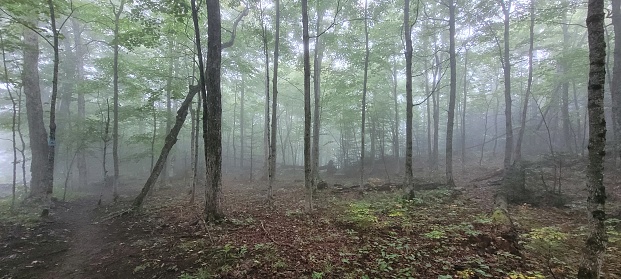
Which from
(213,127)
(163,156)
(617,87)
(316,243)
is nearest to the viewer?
(316,243)

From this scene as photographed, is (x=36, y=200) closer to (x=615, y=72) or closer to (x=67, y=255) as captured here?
(x=67, y=255)

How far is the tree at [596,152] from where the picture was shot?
386 cm

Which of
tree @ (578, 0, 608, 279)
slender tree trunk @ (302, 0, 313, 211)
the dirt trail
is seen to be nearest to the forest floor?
the dirt trail

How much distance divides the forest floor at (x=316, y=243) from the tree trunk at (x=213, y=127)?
0.77 meters

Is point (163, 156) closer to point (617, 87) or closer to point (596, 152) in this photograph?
point (596, 152)

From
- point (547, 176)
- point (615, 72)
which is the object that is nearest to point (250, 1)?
point (547, 176)

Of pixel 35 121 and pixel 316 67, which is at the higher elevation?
pixel 316 67

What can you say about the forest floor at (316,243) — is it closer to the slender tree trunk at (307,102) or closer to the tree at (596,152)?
the tree at (596,152)

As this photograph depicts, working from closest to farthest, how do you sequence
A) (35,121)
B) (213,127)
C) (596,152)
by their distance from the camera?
(596,152) < (213,127) < (35,121)

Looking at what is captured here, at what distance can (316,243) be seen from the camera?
6.60m

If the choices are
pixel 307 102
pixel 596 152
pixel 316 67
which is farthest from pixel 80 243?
pixel 316 67

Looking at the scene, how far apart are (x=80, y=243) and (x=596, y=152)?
12.1 metres

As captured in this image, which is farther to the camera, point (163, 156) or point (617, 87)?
point (617, 87)

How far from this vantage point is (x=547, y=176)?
13.1 metres
